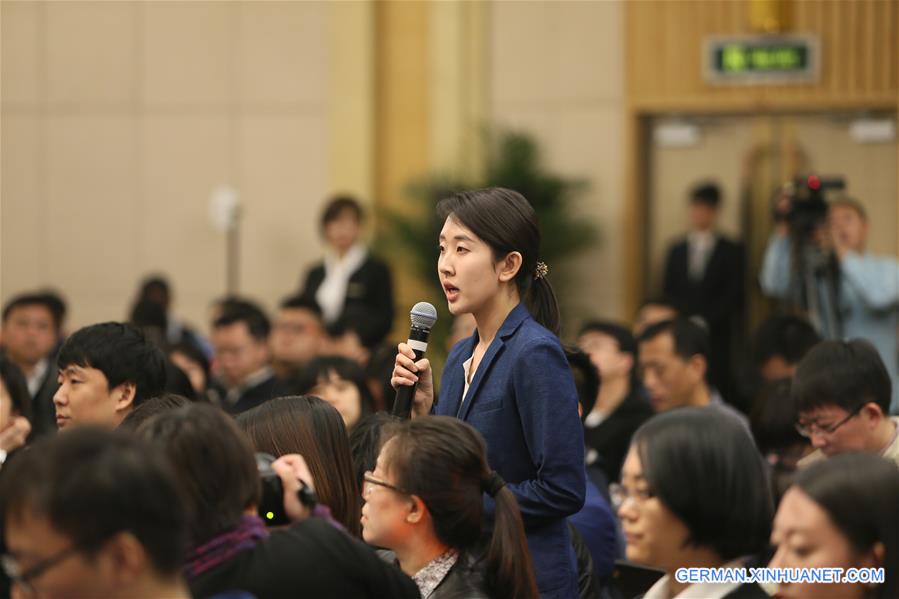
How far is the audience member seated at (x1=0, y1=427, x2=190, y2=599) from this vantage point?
1799 mm

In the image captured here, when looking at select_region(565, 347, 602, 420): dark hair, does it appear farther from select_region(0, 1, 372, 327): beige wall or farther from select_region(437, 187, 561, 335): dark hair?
select_region(0, 1, 372, 327): beige wall

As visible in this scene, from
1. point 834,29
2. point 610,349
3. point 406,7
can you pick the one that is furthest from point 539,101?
point 610,349

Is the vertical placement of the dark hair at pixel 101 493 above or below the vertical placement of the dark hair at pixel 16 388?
above

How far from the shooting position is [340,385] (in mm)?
4582

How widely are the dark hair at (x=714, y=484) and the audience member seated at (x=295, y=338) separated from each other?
4.55 m

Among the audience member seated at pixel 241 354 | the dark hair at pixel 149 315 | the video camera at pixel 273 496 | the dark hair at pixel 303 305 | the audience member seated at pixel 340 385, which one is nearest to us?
the video camera at pixel 273 496

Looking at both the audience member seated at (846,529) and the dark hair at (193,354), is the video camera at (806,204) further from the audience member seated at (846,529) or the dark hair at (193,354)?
the audience member seated at (846,529)

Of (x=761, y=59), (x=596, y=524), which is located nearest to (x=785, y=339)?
(x=596, y=524)

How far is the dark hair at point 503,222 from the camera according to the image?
2.89 meters

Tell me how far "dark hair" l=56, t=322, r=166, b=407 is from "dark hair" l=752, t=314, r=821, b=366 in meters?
2.86

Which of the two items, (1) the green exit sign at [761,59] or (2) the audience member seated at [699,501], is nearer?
(2) the audience member seated at [699,501]

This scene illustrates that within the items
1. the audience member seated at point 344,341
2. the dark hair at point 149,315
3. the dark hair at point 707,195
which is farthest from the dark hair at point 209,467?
the dark hair at point 707,195

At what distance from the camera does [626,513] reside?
2.23 m

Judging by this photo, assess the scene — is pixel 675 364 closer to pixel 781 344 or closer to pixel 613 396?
pixel 613 396
